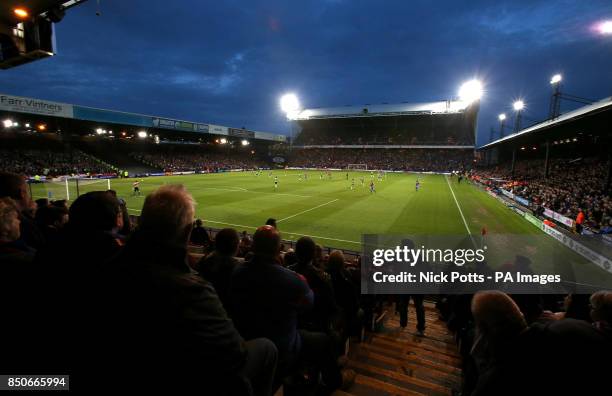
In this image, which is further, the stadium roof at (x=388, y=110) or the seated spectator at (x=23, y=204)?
the stadium roof at (x=388, y=110)

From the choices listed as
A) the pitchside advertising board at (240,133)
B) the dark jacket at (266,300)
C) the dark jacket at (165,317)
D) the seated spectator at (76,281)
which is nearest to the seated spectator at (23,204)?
the seated spectator at (76,281)

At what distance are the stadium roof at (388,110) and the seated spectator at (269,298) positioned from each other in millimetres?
89834

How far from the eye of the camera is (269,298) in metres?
3.02

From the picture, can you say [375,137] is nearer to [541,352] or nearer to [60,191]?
[60,191]

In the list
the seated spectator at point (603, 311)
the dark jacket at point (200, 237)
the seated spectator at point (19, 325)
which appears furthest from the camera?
the dark jacket at point (200, 237)

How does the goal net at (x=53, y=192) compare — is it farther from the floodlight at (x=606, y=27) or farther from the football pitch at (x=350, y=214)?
the floodlight at (x=606, y=27)

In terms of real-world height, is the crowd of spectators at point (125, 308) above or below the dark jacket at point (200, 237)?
above

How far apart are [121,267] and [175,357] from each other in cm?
53

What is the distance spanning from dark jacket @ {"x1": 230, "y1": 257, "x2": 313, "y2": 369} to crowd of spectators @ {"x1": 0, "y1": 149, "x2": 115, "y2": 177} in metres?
52.6

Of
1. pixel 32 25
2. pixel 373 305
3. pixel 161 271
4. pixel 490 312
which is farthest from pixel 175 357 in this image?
pixel 32 25

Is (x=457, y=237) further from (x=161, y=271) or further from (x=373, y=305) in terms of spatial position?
(x=161, y=271)

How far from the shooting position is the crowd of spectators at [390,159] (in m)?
81.4

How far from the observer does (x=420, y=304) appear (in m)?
6.44

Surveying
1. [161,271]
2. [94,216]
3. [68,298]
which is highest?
[94,216]
